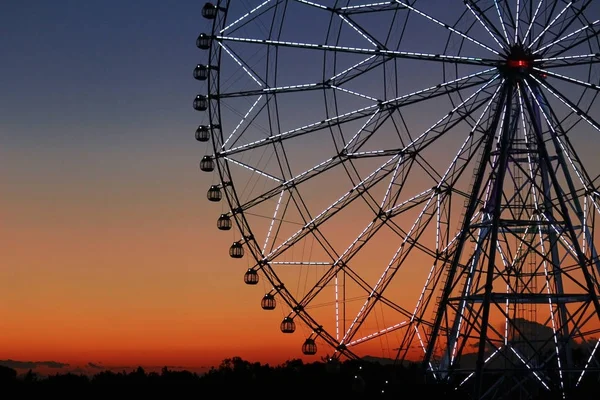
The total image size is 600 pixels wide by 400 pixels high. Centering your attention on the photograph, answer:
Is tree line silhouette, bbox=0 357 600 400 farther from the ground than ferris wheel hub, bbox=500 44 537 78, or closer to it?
closer to it

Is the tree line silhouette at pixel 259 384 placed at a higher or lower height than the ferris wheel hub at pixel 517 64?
lower

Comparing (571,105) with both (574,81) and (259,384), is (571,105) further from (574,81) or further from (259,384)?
(259,384)

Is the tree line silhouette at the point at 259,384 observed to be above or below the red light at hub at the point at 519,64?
below

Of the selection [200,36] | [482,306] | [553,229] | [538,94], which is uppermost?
[200,36]

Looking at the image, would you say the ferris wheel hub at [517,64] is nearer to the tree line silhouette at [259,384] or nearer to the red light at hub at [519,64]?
the red light at hub at [519,64]

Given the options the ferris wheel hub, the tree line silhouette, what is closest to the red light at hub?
the ferris wheel hub

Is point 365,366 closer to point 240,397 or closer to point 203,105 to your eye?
point 240,397

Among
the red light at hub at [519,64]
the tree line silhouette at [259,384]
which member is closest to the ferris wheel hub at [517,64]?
the red light at hub at [519,64]

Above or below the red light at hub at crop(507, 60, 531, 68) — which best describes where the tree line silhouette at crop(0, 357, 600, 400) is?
below

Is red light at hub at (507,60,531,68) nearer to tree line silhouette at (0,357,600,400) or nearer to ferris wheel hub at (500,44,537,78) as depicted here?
ferris wheel hub at (500,44,537,78)

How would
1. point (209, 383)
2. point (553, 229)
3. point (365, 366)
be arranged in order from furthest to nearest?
1. point (209, 383)
2. point (365, 366)
3. point (553, 229)

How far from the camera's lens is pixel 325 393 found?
64.9 m

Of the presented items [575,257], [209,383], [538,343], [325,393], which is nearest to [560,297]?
[575,257]

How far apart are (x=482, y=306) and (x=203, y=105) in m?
14.8
